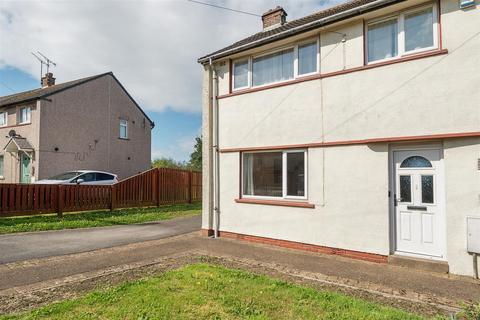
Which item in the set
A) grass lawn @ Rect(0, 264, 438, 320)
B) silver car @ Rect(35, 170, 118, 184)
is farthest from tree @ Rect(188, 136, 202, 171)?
grass lawn @ Rect(0, 264, 438, 320)

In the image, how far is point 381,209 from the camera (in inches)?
265

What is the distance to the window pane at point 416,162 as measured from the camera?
6.46 m

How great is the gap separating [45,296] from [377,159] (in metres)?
6.61

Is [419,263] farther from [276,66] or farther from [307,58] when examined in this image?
[276,66]

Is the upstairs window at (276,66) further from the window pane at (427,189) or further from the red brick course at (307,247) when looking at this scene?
the red brick course at (307,247)

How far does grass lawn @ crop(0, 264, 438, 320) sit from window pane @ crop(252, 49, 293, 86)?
217 inches

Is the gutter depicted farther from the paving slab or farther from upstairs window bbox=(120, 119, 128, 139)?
upstairs window bbox=(120, 119, 128, 139)

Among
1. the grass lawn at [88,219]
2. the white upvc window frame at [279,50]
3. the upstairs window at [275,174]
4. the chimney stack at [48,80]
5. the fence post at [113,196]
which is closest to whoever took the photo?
the white upvc window frame at [279,50]

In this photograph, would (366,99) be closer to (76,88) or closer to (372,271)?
(372,271)

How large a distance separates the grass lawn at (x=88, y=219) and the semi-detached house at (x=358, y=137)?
4827mm

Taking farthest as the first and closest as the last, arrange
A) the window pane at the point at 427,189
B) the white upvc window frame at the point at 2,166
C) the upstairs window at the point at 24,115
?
the white upvc window frame at the point at 2,166, the upstairs window at the point at 24,115, the window pane at the point at 427,189

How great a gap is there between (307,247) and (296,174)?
185 cm

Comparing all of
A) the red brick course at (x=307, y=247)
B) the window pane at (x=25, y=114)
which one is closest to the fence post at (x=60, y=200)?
the red brick course at (x=307, y=247)

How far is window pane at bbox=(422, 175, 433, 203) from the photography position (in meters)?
6.37
